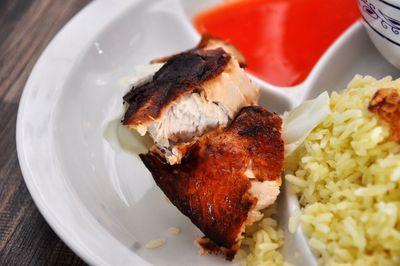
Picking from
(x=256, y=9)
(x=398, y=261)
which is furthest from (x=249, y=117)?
(x=256, y=9)

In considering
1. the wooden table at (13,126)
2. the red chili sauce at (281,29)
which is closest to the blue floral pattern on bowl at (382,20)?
the red chili sauce at (281,29)

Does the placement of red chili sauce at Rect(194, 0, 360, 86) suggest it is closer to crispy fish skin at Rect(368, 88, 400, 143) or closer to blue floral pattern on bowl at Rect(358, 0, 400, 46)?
blue floral pattern on bowl at Rect(358, 0, 400, 46)

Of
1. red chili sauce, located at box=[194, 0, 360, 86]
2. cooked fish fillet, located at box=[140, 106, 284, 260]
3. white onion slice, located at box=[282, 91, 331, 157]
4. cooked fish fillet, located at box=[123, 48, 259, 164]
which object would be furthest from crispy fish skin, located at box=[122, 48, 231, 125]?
Result: red chili sauce, located at box=[194, 0, 360, 86]

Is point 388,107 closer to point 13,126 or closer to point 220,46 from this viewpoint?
point 220,46

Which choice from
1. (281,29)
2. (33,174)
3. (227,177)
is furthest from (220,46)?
(33,174)

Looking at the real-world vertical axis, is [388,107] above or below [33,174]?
above
